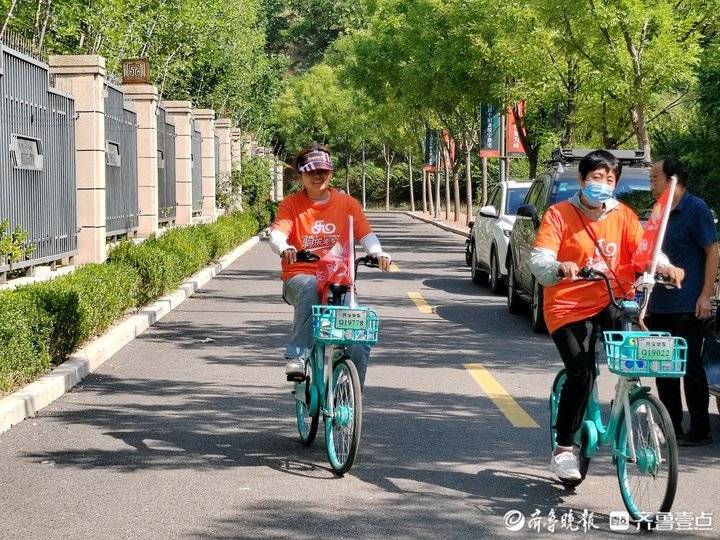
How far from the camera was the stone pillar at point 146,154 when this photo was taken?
2678 centimetres

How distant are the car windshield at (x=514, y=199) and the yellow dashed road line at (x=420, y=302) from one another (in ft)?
6.37

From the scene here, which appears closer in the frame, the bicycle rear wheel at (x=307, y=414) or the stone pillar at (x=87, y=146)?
the bicycle rear wheel at (x=307, y=414)

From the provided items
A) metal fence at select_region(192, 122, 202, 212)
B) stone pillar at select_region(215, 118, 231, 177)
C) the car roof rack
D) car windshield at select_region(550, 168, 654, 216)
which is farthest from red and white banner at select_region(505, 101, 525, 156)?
car windshield at select_region(550, 168, 654, 216)

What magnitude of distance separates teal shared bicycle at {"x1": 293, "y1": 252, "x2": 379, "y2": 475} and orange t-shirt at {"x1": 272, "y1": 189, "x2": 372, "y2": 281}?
0.25 metres

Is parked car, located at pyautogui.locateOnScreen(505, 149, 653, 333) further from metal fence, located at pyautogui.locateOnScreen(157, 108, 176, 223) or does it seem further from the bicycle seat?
metal fence, located at pyautogui.locateOnScreen(157, 108, 176, 223)

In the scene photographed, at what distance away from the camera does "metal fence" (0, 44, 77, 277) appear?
15242 millimetres

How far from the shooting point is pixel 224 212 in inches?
1657

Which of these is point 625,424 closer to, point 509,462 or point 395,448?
point 509,462

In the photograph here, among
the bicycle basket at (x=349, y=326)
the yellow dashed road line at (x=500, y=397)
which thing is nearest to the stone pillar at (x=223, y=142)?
the yellow dashed road line at (x=500, y=397)

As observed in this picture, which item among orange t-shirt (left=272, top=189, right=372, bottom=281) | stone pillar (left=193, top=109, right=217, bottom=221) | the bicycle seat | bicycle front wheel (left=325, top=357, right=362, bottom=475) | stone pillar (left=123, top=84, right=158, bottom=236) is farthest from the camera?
stone pillar (left=193, top=109, right=217, bottom=221)

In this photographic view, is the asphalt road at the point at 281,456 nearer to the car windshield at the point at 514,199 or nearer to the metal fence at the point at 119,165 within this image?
the car windshield at the point at 514,199

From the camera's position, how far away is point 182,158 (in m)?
33.8

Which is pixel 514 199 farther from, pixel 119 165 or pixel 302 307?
pixel 302 307

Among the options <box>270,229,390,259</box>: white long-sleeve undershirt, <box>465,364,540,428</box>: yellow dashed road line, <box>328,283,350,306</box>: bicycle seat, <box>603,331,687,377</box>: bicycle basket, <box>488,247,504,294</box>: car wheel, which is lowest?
<box>465,364,540,428</box>: yellow dashed road line
